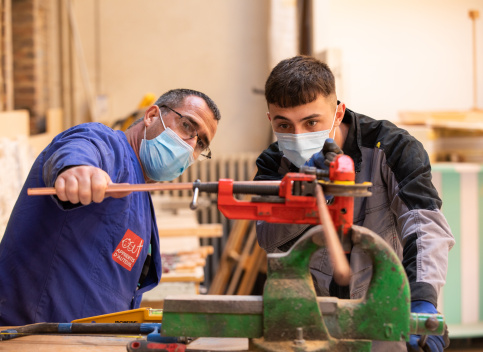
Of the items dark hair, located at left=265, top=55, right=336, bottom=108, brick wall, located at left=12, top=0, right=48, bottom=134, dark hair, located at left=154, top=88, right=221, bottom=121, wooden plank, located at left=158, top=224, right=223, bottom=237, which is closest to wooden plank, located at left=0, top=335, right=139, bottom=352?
dark hair, located at left=265, top=55, right=336, bottom=108

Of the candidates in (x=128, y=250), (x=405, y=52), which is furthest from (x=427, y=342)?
(x=405, y=52)

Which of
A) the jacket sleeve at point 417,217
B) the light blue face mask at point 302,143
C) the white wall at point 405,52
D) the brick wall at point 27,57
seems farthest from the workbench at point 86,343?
the white wall at point 405,52

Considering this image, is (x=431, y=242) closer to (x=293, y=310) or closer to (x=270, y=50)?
(x=293, y=310)

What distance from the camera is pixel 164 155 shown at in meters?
2.03

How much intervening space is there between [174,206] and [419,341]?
369 centimetres

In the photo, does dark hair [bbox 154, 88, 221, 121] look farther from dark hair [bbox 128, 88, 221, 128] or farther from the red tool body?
the red tool body

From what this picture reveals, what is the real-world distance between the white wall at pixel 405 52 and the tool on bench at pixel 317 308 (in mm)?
4864

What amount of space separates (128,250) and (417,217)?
2.86ft

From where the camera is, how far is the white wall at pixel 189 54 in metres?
6.30

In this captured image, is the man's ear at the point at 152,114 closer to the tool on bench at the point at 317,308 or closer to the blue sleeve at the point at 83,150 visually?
the blue sleeve at the point at 83,150

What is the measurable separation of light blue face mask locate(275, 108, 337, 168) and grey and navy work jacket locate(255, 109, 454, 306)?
0.10m

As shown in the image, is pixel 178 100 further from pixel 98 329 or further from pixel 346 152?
pixel 98 329

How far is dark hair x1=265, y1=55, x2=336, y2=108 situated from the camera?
1.79 metres

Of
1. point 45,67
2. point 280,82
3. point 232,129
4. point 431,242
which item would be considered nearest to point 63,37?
point 45,67
